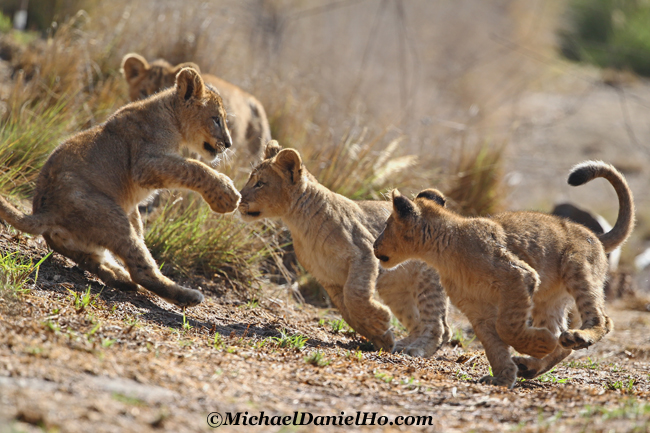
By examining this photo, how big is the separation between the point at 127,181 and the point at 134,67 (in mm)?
3456

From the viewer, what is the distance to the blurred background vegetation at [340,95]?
7.40 meters

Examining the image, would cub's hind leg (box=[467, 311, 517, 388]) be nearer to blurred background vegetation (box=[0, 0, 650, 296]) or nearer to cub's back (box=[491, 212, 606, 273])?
cub's back (box=[491, 212, 606, 273])

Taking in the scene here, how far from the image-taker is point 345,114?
12.0 m

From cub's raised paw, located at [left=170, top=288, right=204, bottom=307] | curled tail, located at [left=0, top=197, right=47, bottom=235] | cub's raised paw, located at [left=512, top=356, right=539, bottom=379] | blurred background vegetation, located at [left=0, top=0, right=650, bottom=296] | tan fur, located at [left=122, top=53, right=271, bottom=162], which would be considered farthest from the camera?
tan fur, located at [left=122, top=53, right=271, bottom=162]

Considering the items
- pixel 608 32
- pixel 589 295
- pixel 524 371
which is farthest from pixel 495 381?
pixel 608 32

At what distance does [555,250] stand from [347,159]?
3.77m

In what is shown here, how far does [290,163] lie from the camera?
6.00 metres

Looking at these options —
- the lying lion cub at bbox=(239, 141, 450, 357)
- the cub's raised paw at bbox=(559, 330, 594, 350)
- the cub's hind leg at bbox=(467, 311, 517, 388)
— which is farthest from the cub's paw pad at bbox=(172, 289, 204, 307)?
the cub's raised paw at bbox=(559, 330, 594, 350)

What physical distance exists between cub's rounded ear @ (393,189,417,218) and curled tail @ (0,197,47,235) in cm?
254

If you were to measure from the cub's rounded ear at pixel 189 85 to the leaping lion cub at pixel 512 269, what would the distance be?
207 centimetres

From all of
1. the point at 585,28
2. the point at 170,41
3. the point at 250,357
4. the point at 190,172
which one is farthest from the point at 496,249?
the point at 585,28

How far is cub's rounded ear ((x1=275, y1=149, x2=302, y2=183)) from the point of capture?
5926 mm

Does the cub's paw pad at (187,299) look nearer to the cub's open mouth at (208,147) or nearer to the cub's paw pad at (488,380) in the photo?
the cub's open mouth at (208,147)

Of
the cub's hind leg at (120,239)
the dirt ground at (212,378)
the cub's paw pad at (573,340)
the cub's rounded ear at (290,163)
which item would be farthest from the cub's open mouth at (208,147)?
the cub's paw pad at (573,340)
